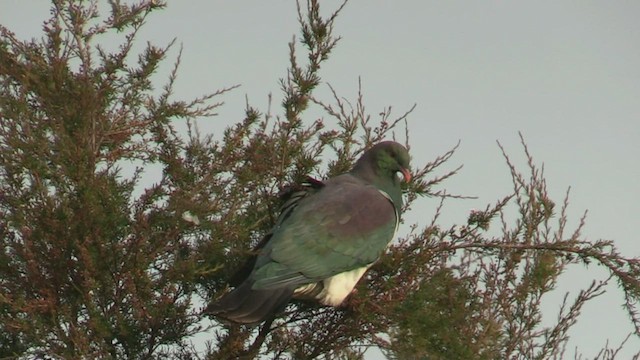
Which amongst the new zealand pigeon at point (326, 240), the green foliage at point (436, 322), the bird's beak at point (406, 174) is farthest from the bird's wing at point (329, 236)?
the green foliage at point (436, 322)

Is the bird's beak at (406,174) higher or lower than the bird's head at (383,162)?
lower

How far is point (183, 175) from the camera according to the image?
5.27m

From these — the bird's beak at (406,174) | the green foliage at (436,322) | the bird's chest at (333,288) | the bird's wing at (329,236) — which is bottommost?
the green foliage at (436,322)

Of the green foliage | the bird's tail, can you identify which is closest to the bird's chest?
the bird's tail

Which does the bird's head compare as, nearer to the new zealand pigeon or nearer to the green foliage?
the new zealand pigeon

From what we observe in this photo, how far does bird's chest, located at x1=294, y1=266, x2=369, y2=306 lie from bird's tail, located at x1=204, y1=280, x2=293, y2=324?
0.23 m

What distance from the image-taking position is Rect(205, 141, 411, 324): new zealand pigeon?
17.1 ft

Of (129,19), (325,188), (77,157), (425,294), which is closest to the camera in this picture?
(77,157)

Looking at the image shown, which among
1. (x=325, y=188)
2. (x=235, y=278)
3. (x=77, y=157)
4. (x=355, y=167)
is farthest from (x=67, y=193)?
(x=355, y=167)

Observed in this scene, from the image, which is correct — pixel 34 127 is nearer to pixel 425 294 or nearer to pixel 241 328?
pixel 241 328

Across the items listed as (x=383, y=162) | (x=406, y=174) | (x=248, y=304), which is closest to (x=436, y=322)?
(x=248, y=304)

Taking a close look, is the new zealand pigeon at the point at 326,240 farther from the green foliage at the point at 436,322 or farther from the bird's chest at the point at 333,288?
the green foliage at the point at 436,322

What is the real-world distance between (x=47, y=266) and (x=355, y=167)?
6.64 ft

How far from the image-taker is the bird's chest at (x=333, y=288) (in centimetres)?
544
